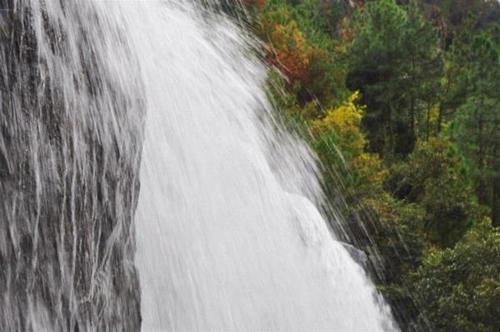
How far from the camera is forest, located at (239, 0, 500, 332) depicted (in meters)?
14.2

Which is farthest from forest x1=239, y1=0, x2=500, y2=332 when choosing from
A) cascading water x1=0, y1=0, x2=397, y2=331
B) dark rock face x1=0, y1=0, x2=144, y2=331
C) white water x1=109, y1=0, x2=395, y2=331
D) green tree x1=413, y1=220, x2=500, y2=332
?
dark rock face x1=0, y1=0, x2=144, y2=331

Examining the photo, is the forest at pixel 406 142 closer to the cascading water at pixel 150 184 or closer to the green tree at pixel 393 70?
the green tree at pixel 393 70

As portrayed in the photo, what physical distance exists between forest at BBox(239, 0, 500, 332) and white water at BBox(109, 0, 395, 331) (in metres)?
4.74

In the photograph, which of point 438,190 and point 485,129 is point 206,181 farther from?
point 485,129

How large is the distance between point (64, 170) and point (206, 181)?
2.16m

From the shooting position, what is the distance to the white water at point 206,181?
14.6 feet

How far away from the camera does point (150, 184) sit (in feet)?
15.1

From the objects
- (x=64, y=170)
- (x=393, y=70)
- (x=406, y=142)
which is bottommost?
(x=406, y=142)

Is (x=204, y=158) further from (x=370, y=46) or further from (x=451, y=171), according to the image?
(x=370, y=46)

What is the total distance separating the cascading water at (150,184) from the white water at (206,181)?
0.04ft

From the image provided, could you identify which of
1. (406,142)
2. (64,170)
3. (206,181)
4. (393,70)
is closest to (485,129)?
(406,142)

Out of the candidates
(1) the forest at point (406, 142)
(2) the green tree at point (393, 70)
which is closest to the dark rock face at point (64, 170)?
(1) the forest at point (406, 142)

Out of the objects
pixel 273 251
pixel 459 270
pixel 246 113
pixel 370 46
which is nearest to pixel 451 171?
pixel 459 270

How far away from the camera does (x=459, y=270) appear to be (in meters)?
14.2
